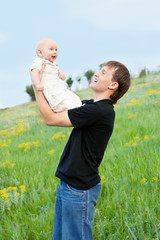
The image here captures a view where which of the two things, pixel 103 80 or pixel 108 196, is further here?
pixel 108 196

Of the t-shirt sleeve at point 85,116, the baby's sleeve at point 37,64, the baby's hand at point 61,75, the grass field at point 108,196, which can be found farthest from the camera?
the grass field at point 108,196

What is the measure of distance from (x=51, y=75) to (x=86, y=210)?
111cm

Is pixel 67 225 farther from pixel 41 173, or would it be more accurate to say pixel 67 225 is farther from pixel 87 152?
pixel 41 173

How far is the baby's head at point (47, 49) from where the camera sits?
1.77m

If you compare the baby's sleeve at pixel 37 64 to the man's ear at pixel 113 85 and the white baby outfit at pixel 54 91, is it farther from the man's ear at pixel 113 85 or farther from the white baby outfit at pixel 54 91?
the man's ear at pixel 113 85

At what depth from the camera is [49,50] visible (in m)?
1.78

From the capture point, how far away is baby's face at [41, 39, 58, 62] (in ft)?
5.79

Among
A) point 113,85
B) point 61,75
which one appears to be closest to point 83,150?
point 113,85

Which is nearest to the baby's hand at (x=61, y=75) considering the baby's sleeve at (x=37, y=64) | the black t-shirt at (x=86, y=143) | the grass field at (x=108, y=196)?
the baby's sleeve at (x=37, y=64)

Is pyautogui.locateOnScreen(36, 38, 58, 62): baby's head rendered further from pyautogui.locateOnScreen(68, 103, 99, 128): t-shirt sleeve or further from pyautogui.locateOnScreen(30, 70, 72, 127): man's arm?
pyautogui.locateOnScreen(68, 103, 99, 128): t-shirt sleeve

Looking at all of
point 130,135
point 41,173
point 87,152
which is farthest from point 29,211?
point 130,135

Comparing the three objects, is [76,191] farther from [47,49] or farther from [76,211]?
[47,49]

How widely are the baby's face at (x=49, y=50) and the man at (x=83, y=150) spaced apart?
212mm

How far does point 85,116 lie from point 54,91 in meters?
0.37
